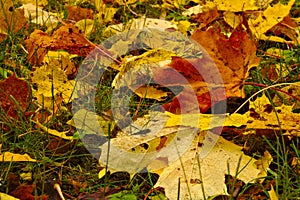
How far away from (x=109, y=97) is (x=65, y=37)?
0.19 m

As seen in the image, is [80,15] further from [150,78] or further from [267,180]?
[267,180]

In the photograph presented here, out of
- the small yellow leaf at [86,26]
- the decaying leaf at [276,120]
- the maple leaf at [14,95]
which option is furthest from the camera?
the small yellow leaf at [86,26]

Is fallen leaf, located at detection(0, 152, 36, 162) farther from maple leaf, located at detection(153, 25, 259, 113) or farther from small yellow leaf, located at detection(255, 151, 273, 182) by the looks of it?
small yellow leaf, located at detection(255, 151, 273, 182)

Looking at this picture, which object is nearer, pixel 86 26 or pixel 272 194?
pixel 272 194

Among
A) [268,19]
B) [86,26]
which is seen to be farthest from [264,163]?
[86,26]

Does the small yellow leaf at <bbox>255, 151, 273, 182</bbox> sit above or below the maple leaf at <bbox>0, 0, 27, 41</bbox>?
below

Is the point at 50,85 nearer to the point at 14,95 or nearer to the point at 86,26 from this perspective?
the point at 14,95

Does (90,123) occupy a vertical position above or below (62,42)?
below

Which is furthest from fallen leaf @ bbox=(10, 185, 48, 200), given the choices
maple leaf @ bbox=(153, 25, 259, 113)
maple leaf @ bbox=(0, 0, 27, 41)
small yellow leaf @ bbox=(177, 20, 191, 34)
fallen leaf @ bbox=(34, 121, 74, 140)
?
small yellow leaf @ bbox=(177, 20, 191, 34)

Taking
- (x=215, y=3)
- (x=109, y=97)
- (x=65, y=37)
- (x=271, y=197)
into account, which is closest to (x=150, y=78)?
(x=109, y=97)

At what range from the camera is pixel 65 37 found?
1.31m

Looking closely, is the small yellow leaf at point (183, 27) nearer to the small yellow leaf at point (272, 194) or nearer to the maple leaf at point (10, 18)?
the maple leaf at point (10, 18)

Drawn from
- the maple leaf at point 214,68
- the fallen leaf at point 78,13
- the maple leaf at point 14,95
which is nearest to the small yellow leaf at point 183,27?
the fallen leaf at point 78,13

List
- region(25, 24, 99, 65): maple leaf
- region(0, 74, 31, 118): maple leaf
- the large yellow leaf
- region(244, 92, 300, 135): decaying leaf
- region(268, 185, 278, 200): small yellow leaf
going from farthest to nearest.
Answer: the large yellow leaf
region(25, 24, 99, 65): maple leaf
region(0, 74, 31, 118): maple leaf
region(244, 92, 300, 135): decaying leaf
region(268, 185, 278, 200): small yellow leaf
